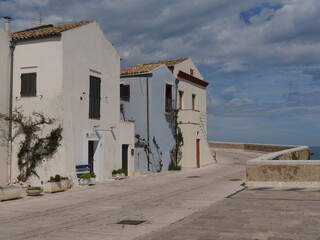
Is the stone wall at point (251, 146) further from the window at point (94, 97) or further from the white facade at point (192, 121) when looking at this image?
the window at point (94, 97)

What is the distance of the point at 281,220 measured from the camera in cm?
946

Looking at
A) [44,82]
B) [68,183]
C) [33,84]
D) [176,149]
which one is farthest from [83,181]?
[176,149]

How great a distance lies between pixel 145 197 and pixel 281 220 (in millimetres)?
6173

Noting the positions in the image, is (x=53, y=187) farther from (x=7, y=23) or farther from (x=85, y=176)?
(x=7, y=23)

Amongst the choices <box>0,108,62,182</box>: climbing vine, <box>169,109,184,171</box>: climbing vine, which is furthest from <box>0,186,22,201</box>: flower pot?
<box>169,109,184,171</box>: climbing vine

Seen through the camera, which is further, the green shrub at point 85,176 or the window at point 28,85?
the window at point 28,85

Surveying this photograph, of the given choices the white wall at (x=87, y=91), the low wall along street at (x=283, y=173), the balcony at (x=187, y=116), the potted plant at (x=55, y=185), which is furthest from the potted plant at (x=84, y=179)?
the balcony at (x=187, y=116)

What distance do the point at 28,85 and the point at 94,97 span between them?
3.37 meters

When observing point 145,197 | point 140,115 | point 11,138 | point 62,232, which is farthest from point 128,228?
point 140,115

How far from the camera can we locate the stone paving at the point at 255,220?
8086mm

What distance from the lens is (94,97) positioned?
2053cm

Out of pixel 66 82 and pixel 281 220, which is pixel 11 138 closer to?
pixel 66 82

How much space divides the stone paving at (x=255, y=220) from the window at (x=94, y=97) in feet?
31.4

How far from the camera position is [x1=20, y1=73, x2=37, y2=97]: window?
18.8 metres
